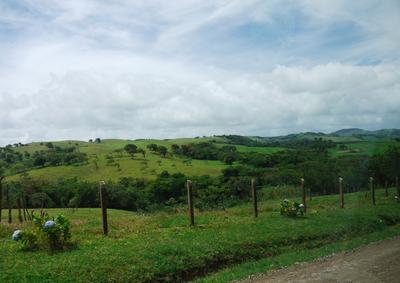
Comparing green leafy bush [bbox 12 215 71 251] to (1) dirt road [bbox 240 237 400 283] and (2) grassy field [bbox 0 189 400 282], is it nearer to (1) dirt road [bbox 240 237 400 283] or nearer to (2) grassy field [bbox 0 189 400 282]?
(2) grassy field [bbox 0 189 400 282]

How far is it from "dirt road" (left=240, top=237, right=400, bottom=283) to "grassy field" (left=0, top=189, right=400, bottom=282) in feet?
3.58

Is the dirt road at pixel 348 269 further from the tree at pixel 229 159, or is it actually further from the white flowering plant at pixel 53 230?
the tree at pixel 229 159

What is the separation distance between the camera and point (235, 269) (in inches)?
564

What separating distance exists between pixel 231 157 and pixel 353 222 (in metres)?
95.8

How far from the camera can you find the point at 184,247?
15469 mm

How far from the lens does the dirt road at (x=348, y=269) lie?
451 inches

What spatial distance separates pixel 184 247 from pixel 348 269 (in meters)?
5.48

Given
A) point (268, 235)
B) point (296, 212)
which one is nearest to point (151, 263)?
point (268, 235)

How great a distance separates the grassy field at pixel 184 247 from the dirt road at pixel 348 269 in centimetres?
109

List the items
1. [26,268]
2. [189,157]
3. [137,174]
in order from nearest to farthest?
[26,268], [137,174], [189,157]

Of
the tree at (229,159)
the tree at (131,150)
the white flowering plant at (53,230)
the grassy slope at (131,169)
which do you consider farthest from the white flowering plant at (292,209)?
the tree at (131,150)

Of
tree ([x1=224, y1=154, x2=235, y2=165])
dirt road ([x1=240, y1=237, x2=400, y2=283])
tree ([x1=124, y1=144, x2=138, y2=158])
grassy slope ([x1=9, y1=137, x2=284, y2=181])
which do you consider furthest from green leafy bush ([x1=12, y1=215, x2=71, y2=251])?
tree ([x1=124, y1=144, x2=138, y2=158])

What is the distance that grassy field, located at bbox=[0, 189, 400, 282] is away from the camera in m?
12.5

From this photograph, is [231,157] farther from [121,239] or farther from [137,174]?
[121,239]
